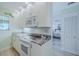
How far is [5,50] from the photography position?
65.7 inches

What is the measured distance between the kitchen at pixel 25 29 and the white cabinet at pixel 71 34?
0.75 ft

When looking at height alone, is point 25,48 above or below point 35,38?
below

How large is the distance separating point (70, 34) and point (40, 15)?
553mm

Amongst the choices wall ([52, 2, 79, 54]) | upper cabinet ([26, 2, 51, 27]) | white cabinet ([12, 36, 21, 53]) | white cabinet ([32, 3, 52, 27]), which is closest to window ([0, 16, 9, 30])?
white cabinet ([12, 36, 21, 53])

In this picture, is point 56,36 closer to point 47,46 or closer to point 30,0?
point 47,46

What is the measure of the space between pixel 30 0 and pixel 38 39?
630 millimetres

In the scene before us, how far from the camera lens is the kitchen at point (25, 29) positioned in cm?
168

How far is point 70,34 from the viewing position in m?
1.59

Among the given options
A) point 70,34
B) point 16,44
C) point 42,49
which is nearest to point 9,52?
point 16,44

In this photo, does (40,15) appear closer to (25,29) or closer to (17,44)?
(25,29)

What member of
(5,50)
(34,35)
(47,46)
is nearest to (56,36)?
(47,46)

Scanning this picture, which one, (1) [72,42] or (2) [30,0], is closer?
(1) [72,42]

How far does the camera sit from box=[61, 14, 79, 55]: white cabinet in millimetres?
1567

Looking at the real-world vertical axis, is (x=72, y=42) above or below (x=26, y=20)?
below
